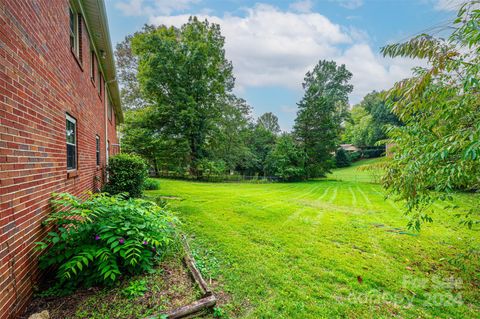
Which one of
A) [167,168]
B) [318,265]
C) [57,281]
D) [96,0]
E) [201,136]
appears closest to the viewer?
[57,281]

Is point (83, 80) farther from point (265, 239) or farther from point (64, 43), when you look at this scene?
point (265, 239)

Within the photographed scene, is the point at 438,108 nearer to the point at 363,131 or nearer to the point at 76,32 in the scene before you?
the point at 76,32

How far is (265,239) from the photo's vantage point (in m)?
4.62

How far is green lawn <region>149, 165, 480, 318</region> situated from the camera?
2559 millimetres

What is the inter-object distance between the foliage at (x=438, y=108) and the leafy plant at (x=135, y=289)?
11.6ft

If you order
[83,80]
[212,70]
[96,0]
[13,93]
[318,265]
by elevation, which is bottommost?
[318,265]

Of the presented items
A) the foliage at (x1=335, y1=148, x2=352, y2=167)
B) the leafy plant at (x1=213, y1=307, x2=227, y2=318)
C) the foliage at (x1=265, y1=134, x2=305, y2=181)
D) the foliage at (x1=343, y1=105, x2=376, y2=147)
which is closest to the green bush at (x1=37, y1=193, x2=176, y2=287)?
the leafy plant at (x1=213, y1=307, x2=227, y2=318)

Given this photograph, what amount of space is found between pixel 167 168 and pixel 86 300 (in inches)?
840

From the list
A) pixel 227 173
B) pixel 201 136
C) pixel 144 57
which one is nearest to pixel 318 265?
pixel 201 136

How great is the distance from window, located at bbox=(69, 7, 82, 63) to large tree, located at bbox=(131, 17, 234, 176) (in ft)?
43.7

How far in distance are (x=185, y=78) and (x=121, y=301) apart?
19465mm

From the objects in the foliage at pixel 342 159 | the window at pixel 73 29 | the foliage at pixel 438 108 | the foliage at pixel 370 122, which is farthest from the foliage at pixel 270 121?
the foliage at pixel 438 108

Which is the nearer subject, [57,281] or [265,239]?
[57,281]

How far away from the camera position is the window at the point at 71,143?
401cm
